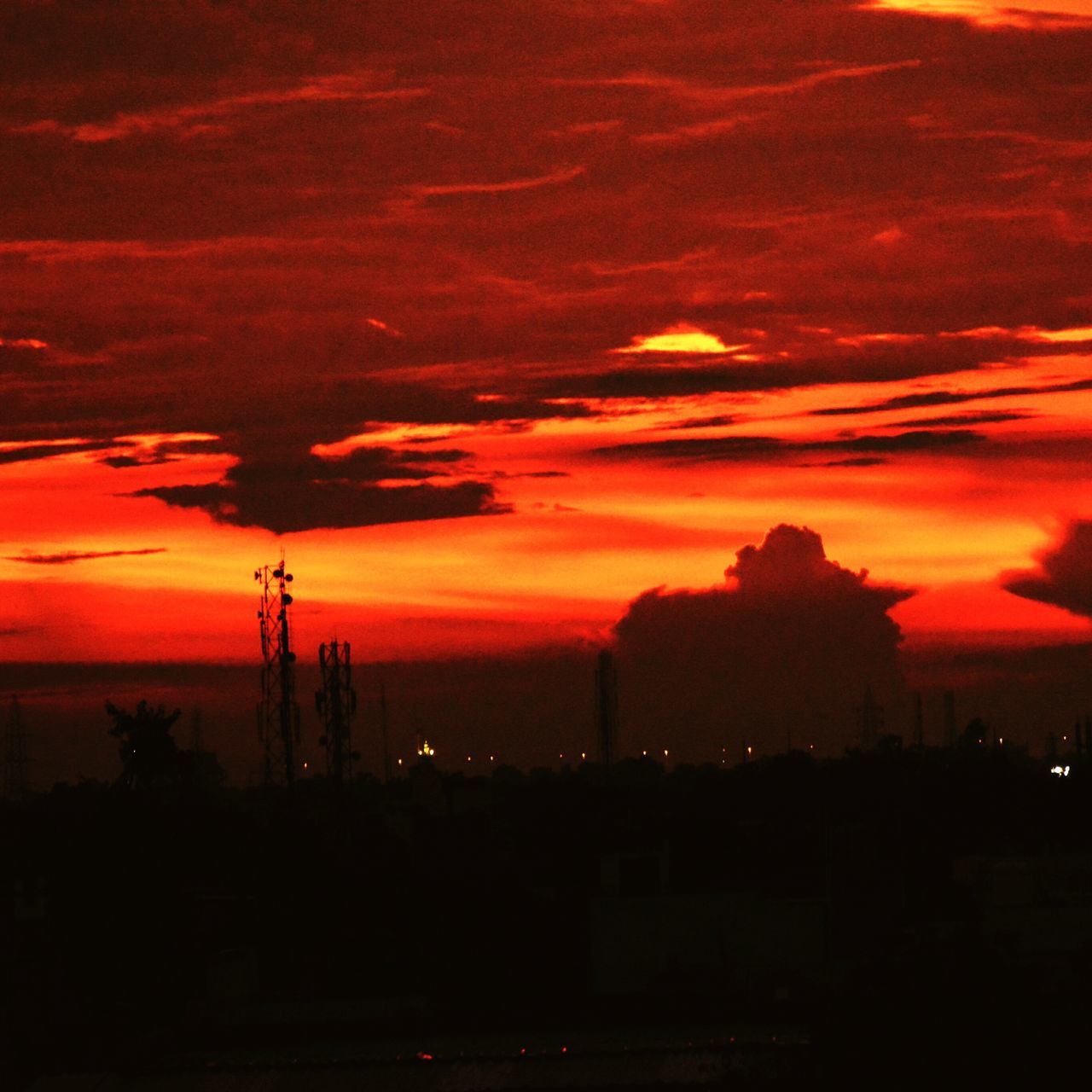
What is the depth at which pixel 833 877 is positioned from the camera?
200ft

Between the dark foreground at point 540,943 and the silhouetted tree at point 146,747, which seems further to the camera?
the silhouetted tree at point 146,747

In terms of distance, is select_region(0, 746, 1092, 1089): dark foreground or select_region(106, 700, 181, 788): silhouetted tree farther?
select_region(106, 700, 181, 788): silhouetted tree

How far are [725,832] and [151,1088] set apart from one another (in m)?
50.4

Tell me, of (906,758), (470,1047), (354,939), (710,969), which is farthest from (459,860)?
(906,758)

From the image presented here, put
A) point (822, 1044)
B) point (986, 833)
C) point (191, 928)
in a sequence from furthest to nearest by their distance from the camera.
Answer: point (986, 833)
point (191, 928)
point (822, 1044)

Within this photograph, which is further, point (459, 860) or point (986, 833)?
point (986, 833)

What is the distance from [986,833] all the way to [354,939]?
34638 millimetres

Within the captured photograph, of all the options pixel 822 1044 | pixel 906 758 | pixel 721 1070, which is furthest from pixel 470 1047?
pixel 906 758

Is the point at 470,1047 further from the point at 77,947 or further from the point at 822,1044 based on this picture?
the point at 77,947

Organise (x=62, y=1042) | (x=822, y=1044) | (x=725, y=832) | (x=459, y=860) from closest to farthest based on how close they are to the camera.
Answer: (x=822, y=1044), (x=62, y=1042), (x=459, y=860), (x=725, y=832)

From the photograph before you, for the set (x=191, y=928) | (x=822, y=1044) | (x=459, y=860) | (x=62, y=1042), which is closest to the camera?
(x=822, y=1044)

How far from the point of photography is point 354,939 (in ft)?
205

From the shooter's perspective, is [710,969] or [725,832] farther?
[725,832]

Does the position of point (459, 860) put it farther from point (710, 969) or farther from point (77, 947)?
point (710, 969)
